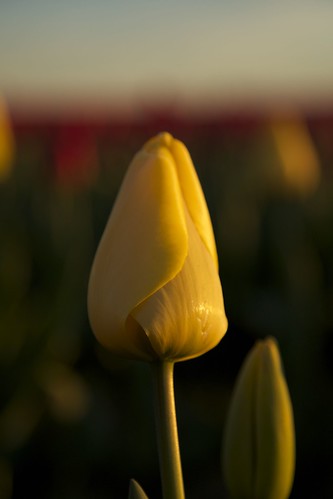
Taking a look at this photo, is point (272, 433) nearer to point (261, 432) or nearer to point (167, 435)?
point (261, 432)

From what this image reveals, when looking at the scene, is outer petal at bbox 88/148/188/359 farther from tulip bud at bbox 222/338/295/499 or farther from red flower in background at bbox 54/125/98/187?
red flower in background at bbox 54/125/98/187

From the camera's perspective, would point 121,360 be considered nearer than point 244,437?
No

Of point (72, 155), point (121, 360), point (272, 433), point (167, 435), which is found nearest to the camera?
point (167, 435)

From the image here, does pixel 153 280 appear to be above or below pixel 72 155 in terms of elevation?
below

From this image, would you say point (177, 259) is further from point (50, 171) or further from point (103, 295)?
point (50, 171)

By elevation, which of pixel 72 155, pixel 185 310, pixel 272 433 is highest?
pixel 72 155

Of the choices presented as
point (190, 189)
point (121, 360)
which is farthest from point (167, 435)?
point (121, 360)

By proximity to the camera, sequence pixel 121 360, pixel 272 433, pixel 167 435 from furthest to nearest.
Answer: pixel 121 360 → pixel 272 433 → pixel 167 435
